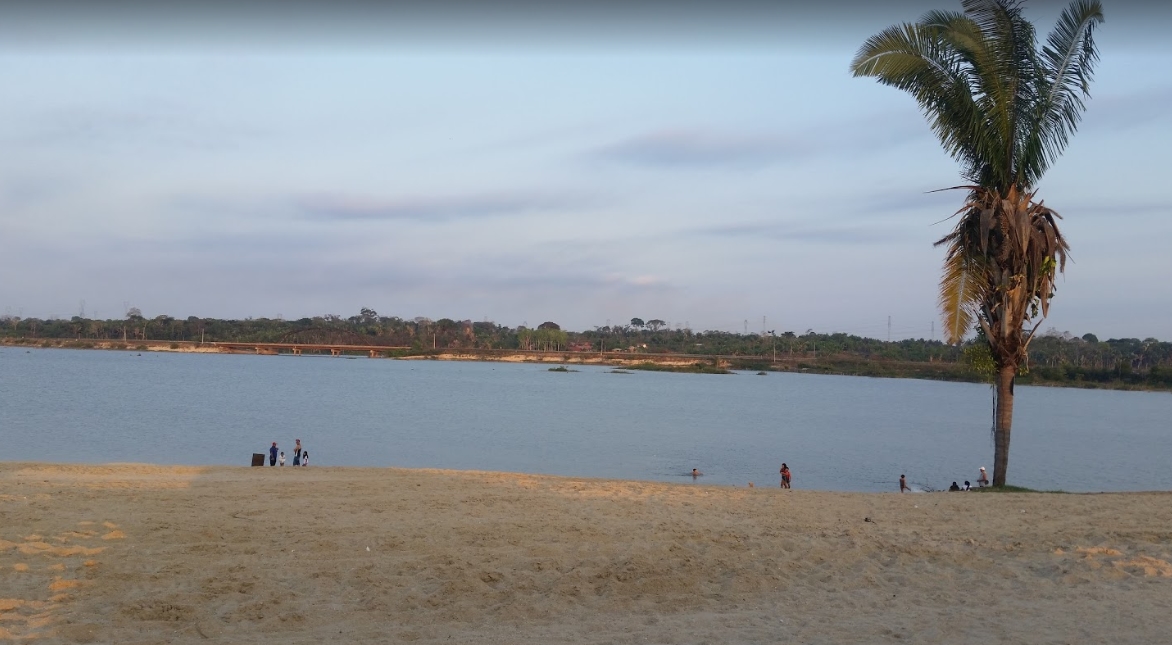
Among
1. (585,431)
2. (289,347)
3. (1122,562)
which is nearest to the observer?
(1122,562)

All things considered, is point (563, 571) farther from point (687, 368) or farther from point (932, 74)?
point (687, 368)

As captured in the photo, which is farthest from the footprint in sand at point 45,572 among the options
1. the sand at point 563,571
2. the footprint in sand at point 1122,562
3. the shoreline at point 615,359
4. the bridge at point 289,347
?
the bridge at point 289,347

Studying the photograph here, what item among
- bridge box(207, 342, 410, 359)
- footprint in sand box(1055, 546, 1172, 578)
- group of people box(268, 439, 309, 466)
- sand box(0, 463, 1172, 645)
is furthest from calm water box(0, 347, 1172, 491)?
bridge box(207, 342, 410, 359)

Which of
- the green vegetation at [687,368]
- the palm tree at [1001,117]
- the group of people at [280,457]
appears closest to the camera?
the palm tree at [1001,117]

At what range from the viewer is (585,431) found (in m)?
42.5

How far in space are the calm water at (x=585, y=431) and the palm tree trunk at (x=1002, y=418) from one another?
10.8m

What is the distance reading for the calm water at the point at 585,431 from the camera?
30750 mm

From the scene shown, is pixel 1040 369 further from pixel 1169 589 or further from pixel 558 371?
pixel 1169 589

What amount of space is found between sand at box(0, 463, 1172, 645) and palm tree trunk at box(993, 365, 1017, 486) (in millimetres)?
3406

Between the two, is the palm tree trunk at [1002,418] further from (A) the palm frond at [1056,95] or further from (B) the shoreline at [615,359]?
(B) the shoreline at [615,359]

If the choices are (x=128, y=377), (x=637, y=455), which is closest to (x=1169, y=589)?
(x=637, y=455)

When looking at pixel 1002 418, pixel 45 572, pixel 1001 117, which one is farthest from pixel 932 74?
pixel 45 572

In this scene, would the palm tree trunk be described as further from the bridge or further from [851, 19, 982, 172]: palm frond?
the bridge

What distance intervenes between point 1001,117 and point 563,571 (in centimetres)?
1209
